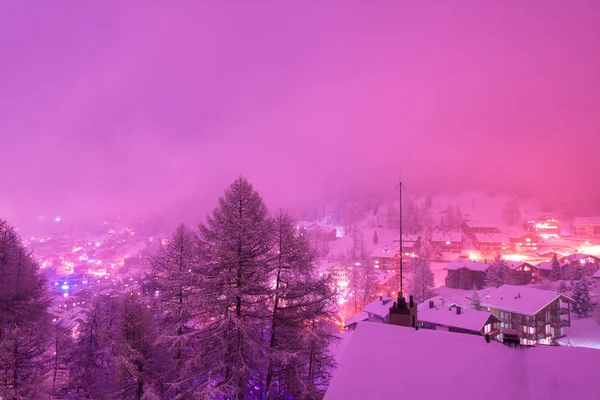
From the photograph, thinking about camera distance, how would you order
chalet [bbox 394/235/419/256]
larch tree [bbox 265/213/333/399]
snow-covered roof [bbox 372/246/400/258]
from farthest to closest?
chalet [bbox 394/235/419/256] < snow-covered roof [bbox 372/246/400/258] < larch tree [bbox 265/213/333/399]

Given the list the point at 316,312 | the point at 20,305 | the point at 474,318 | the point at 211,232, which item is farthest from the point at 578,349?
the point at 474,318

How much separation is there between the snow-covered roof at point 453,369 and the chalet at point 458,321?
30.6m

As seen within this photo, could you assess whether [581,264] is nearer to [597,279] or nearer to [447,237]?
[597,279]

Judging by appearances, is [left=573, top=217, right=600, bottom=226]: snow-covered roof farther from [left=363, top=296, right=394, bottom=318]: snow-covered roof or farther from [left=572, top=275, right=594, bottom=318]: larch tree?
[left=363, top=296, right=394, bottom=318]: snow-covered roof

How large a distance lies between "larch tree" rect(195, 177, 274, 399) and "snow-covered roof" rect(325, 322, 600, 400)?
4.53 m

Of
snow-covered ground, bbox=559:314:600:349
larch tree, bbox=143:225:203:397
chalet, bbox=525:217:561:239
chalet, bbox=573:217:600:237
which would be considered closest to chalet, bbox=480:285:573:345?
snow-covered ground, bbox=559:314:600:349

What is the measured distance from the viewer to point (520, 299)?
4309 centimetres

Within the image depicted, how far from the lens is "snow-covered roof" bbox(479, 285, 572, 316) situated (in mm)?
40862

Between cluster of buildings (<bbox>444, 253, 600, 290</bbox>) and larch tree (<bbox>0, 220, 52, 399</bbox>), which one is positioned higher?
larch tree (<bbox>0, 220, 52, 399</bbox>)

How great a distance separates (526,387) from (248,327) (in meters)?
8.02

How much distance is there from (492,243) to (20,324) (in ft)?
352

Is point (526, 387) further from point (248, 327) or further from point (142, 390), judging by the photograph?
point (142, 390)

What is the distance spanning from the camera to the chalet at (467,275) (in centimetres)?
6706

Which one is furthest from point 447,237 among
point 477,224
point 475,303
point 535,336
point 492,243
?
point 535,336
